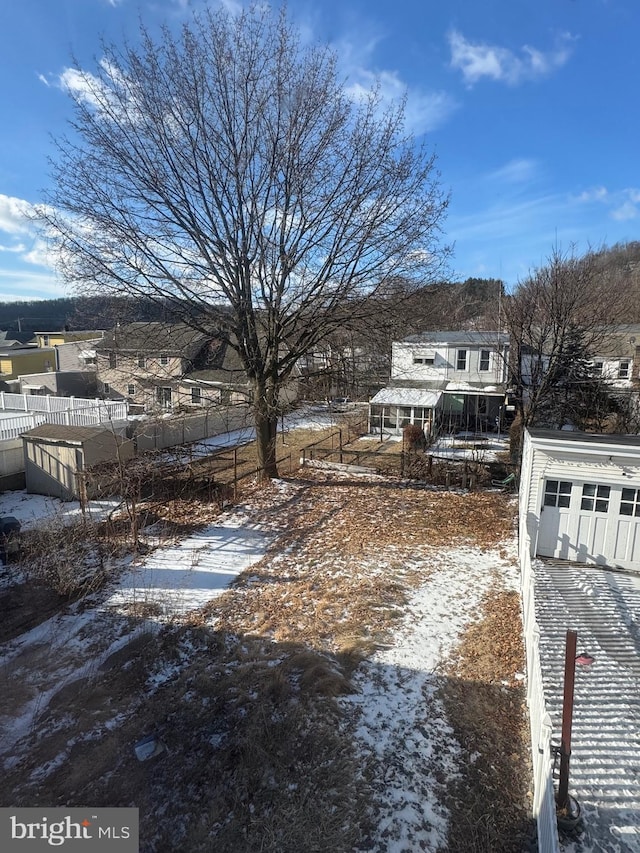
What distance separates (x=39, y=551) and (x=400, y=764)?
28.1ft

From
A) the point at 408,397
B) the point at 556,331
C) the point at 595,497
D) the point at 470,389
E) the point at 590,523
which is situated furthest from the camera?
the point at 470,389

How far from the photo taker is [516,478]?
14.6 m

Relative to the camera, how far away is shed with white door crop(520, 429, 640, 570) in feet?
30.2

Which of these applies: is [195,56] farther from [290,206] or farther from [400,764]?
[400,764]

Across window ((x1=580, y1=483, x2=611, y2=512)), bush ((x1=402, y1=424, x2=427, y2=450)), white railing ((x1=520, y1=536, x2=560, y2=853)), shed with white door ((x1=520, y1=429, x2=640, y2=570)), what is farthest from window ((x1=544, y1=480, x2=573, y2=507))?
bush ((x1=402, y1=424, x2=427, y2=450))

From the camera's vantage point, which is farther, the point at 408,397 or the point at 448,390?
the point at 448,390

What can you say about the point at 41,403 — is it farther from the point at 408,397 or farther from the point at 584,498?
the point at 584,498

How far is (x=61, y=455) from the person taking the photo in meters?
14.5

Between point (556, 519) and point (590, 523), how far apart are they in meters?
0.65

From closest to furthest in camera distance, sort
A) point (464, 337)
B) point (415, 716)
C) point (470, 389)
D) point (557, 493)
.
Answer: point (415, 716)
point (557, 493)
point (470, 389)
point (464, 337)

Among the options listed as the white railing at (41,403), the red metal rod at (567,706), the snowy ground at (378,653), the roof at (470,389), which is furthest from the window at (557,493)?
the white railing at (41,403)

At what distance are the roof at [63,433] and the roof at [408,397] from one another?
1464 cm

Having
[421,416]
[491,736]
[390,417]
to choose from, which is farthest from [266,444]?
[421,416]

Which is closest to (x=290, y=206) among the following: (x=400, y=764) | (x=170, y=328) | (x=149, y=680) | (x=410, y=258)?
(x=410, y=258)
